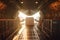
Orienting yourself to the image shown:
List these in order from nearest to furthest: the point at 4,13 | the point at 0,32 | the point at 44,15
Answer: the point at 0,32 < the point at 4,13 < the point at 44,15

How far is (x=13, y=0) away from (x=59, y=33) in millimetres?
11194

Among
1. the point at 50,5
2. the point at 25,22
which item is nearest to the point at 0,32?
the point at 50,5

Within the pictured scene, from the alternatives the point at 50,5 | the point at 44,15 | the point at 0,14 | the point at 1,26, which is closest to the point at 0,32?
the point at 1,26

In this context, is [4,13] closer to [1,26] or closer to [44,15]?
[44,15]

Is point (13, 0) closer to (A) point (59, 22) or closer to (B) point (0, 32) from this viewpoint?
(B) point (0, 32)

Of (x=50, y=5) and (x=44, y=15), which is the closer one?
(x=50, y=5)

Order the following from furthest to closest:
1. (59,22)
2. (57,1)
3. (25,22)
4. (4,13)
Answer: (25,22) → (4,13) → (57,1) → (59,22)

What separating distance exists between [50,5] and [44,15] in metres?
2.52

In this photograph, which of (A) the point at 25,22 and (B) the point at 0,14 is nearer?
(B) the point at 0,14

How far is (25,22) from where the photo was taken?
111 feet

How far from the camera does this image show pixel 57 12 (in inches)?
638

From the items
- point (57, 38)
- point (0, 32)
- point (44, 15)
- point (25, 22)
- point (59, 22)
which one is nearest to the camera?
point (59, 22)

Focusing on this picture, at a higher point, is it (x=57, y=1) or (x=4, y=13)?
(x=57, y=1)

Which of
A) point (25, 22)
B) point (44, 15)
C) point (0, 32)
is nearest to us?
point (0, 32)
